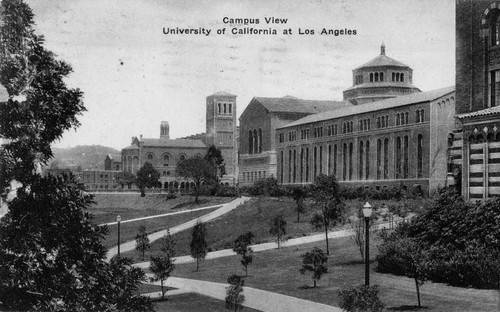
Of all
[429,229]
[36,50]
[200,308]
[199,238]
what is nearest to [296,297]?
[200,308]

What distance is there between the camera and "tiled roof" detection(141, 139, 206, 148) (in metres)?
140

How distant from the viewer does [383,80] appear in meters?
91.4

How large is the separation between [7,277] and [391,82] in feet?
273

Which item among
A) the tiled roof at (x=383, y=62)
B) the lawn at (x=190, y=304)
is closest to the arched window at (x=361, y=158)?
the tiled roof at (x=383, y=62)

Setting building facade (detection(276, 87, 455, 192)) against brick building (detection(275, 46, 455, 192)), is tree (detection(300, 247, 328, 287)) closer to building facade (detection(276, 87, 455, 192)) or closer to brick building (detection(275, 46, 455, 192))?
brick building (detection(275, 46, 455, 192))

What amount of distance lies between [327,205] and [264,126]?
54527 mm

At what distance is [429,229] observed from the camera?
25938mm

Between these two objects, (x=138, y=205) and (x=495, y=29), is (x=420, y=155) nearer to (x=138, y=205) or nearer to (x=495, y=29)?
(x=495, y=29)

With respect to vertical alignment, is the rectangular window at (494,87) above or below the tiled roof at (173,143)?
below

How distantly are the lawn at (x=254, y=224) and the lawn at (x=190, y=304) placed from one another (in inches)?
580

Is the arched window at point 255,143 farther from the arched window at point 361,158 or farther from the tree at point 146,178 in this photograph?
the arched window at point 361,158

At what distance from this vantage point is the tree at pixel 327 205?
36188 mm

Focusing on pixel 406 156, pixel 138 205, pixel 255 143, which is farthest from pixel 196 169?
pixel 406 156

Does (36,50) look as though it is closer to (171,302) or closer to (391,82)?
(171,302)
